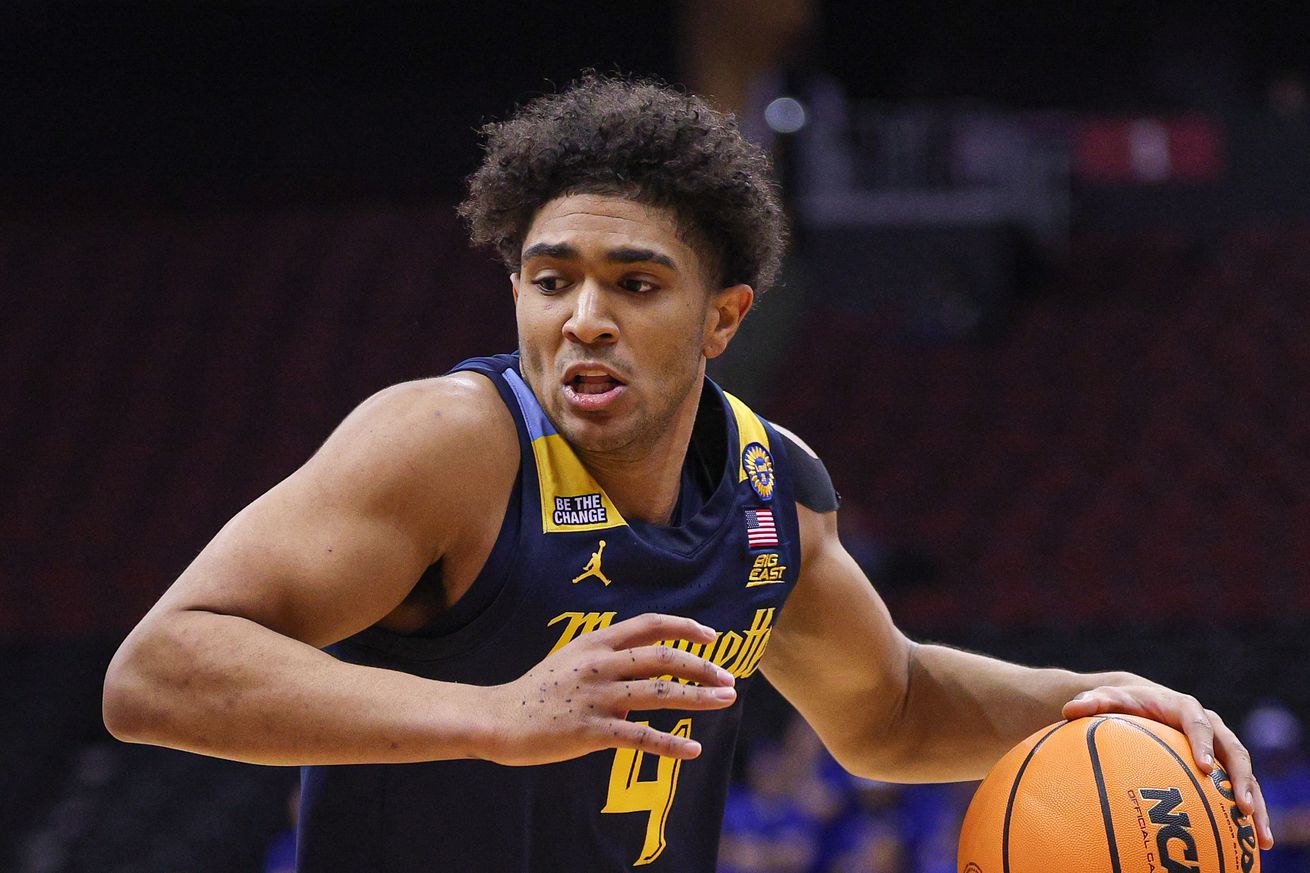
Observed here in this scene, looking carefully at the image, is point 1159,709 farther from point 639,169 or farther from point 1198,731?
point 639,169

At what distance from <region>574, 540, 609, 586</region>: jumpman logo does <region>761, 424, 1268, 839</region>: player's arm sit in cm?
61

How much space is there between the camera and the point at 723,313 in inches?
117

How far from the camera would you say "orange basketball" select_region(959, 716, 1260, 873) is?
250 centimetres

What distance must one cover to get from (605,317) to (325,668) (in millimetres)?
807

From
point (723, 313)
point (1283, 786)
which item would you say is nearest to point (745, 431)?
point (723, 313)

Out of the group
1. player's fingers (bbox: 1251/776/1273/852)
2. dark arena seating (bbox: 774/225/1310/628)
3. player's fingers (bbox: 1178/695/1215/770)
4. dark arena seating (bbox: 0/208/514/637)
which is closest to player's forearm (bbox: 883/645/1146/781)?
player's fingers (bbox: 1178/695/1215/770)

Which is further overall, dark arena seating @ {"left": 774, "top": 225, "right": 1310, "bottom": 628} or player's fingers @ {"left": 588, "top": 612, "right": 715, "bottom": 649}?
dark arena seating @ {"left": 774, "top": 225, "right": 1310, "bottom": 628}

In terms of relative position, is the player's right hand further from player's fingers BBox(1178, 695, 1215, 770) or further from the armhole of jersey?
the armhole of jersey

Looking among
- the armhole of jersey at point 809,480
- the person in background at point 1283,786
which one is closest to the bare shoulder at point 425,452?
the armhole of jersey at point 809,480

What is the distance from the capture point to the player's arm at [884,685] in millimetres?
3188

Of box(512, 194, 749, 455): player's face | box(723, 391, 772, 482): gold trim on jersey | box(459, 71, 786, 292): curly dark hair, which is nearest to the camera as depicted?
box(512, 194, 749, 455): player's face

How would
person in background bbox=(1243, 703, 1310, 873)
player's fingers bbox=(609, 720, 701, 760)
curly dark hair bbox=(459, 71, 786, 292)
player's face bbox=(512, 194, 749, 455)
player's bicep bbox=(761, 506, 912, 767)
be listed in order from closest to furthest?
1. player's fingers bbox=(609, 720, 701, 760)
2. player's face bbox=(512, 194, 749, 455)
3. curly dark hair bbox=(459, 71, 786, 292)
4. player's bicep bbox=(761, 506, 912, 767)
5. person in background bbox=(1243, 703, 1310, 873)

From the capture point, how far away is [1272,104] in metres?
14.0

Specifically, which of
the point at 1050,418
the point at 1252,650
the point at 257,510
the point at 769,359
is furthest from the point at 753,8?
the point at 257,510
